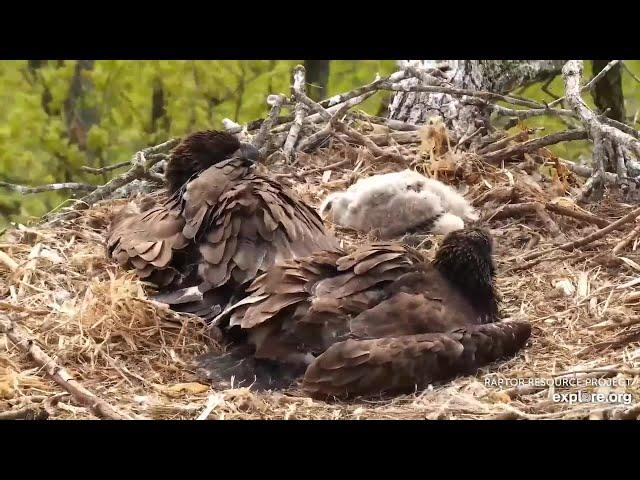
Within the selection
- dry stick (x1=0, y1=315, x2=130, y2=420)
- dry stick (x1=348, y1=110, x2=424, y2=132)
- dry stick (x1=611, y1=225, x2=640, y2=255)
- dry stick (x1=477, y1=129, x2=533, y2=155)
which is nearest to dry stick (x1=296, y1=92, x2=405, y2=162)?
dry stick (x1=348, y1=110, x2=424, y2=132)

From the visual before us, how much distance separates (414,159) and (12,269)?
249 centimetres

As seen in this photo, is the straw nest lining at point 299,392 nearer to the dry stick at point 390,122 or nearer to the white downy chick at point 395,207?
the white downy chick at point 395,207

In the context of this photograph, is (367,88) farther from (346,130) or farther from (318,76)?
(318,76)

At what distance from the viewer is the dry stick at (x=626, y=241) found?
13.3 feet

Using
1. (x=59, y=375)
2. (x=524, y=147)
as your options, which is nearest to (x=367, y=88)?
(x=524, y=147)

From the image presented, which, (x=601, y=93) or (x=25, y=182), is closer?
(x=601, y=93)

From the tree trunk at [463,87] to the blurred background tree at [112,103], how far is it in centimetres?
275

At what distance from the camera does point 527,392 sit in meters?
2.92

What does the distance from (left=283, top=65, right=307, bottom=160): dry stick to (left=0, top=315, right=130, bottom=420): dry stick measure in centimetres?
258

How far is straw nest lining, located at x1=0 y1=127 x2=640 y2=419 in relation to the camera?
288 centimetres

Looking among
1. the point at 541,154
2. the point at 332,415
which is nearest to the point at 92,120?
the point at 541,154

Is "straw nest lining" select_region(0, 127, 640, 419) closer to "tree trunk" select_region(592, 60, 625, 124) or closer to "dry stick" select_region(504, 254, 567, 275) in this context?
"dry stick" select_region(504, 254, 567, 275)

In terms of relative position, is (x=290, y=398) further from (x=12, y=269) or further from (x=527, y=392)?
(x=12, y=269)

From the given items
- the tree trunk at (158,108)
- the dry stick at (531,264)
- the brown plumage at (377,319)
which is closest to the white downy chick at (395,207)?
the dry stick at (531,264)
